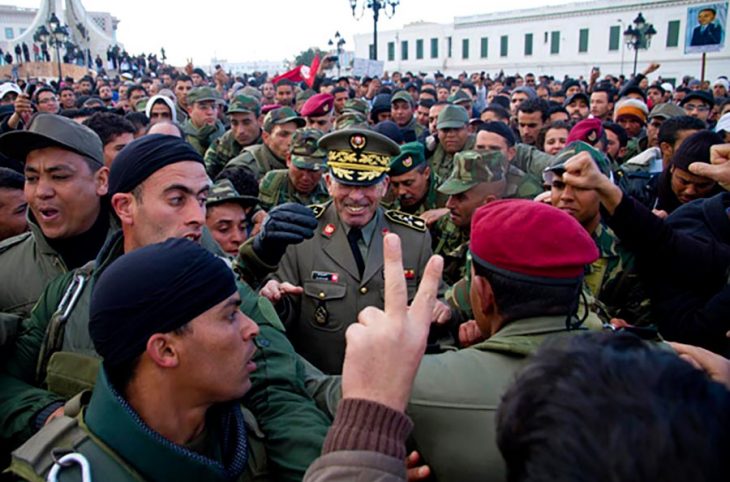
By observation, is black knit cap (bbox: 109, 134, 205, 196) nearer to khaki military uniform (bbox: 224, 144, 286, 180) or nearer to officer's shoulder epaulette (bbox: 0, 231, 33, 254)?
officer's shoulder epaulette (bbox: 0, 231, 33, 254)

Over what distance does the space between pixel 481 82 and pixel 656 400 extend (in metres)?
19.5

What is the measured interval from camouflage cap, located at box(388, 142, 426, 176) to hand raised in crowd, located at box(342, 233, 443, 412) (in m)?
3.53

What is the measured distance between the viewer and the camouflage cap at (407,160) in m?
4.78

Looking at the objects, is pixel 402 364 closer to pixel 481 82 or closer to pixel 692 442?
pixel 692 442

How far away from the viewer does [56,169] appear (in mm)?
3061

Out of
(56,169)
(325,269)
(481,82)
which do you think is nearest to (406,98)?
(325,269)

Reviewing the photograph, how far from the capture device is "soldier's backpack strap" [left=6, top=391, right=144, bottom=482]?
4.94 ft

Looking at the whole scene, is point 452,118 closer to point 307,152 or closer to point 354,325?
point 307,152

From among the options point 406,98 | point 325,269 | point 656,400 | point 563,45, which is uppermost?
point 563,45

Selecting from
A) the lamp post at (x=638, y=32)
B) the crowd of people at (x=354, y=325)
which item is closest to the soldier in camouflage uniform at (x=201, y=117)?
the crowd of people at (x=354, y=325)

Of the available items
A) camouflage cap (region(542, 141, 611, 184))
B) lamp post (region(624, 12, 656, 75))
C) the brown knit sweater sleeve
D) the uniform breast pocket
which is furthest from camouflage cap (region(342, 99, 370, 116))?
lamp post (region(624, 12, 656, 75))

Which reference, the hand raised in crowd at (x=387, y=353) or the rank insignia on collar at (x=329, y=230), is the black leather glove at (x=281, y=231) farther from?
the hand raised in crowd at (x=387, y=353)

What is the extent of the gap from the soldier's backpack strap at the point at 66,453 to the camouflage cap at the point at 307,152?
3.75 metres

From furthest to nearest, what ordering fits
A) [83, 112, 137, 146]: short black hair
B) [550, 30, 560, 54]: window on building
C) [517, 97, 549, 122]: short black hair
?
[550, 30, 560, 54]: window on building → [517, 97, 549, 122]: short black hair → [83, 112, 137, 146]: short black hair
